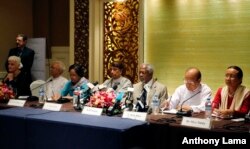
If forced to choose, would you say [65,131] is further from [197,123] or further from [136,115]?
[197,123]

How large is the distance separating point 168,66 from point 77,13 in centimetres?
166

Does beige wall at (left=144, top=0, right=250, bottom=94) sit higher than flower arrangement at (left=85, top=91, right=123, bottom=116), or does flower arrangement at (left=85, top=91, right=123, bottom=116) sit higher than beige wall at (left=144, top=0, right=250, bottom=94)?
beige wall at (left=144, top=0, right=250, bottom=94)

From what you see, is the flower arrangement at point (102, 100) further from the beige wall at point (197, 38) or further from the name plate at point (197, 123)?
the beige wall at point (197, 38)

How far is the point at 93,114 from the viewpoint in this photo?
3041 mm

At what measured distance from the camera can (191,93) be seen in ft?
12.8

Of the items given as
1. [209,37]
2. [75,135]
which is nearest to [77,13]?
[209,37]

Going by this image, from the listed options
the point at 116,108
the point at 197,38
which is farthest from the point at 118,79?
the point at 116,108

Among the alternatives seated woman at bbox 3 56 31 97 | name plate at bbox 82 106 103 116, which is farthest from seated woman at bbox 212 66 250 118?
seated woman at bbox 3 56 31 97

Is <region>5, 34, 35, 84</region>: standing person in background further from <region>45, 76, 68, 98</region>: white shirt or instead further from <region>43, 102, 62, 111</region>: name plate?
<region>43, 102, 62, 111</region>: name plate

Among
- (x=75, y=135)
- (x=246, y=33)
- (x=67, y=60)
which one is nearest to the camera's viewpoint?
(x=75, y=135)

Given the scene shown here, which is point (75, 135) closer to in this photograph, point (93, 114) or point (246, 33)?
point (93, 114)

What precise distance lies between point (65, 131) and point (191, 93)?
69.6 inches

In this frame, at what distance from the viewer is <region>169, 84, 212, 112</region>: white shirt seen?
12.5ft

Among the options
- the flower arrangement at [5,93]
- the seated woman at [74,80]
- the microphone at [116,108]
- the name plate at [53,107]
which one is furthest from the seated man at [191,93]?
the flower arrangement at [5,93]
